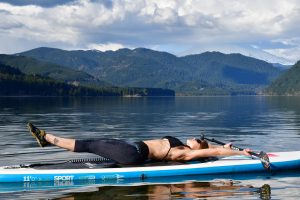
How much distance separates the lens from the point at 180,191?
48.4 feet

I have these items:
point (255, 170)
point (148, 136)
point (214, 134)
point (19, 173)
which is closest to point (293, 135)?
point (214, 134)

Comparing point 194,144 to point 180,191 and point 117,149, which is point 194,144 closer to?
point 117,149

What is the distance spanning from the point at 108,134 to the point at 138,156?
61.7ft

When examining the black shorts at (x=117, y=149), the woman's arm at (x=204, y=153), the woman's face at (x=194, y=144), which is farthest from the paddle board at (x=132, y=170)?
the woman's face at (x=194, y=144)

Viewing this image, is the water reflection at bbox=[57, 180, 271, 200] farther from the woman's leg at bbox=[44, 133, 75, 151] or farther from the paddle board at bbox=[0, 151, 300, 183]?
the woman's leg at bbox=[44, 133, 75, 151]

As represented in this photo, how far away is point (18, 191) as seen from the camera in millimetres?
14898

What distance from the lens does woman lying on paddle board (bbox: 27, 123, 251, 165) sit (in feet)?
52.4

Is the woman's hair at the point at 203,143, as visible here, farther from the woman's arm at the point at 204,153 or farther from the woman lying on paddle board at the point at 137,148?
the woman's arm at the point at 204,153

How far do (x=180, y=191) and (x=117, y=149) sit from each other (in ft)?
9.32

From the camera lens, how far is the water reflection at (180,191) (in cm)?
1410

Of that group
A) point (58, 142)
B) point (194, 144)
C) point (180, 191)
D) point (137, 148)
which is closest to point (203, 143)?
point (194, 144)

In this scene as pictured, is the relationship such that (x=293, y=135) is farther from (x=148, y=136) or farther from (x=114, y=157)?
(x=114, y=157)

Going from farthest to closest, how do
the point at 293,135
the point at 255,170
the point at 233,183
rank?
1. the point at 293,135
2. the point at 255,170
3. the point at 233,183

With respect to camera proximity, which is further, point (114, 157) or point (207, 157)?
point (207, 157)
